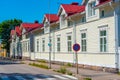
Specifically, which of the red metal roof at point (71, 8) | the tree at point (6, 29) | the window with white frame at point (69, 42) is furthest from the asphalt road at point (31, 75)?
the tree at point (6, 29)

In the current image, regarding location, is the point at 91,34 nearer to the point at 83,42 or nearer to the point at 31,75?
the point at 83,42

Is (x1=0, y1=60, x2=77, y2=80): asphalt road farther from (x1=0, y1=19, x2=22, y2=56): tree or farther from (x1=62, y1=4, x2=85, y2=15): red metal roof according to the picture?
(x1=0, y1=19, x2=22, y2=56): tree

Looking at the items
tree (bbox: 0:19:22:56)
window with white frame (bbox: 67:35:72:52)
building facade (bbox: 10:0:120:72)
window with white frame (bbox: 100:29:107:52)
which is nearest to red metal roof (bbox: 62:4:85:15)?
building facade (bbox: 10:0:120:72)

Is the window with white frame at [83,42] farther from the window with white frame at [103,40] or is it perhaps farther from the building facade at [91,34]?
the window with white frame at [103,40]

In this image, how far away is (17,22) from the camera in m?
105

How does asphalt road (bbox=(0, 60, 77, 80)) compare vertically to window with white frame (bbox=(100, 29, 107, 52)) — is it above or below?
below

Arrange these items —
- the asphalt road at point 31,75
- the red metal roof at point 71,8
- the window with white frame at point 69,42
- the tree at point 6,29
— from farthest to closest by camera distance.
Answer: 1. the tree at point 6,29
2. the red metal roof at point 71,8
3. the window with white frame at point 69,42
4. the asphalt road at point 31,75

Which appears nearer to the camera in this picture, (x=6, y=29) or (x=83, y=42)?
(x=83, y=42)

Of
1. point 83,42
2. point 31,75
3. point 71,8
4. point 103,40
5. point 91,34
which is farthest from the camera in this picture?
point 71,8

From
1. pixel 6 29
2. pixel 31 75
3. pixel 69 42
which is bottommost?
pixel 31 75

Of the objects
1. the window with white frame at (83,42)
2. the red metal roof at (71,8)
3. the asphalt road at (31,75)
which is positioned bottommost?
the asphalt road at (31,75)

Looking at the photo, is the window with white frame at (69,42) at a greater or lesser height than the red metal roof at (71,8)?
lesser

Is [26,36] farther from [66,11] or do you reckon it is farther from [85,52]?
[85,52]

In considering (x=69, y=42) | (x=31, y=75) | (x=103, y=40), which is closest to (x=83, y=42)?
(x=69, y=42)
